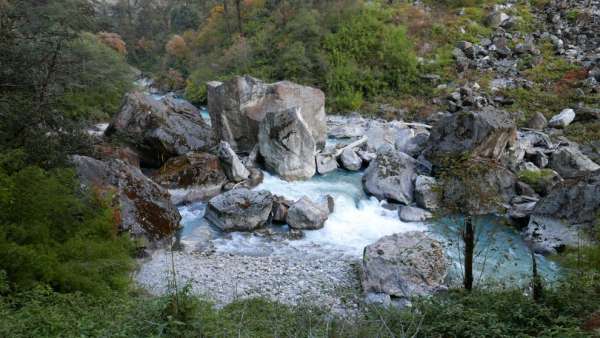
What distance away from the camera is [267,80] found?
2733cm

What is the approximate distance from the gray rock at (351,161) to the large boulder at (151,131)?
516 centimetres

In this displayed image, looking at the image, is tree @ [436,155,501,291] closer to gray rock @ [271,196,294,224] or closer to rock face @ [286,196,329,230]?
rock face @ [286,196,329,230]

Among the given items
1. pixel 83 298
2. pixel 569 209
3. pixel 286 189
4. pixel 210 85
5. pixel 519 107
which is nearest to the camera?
pixel 83 298

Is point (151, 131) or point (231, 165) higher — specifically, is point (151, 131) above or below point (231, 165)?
above

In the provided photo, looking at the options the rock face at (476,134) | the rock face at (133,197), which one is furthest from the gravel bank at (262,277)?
the rock face at (476,134)

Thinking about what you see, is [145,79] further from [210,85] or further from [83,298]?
[83,298]

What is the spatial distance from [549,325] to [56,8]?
14611mm

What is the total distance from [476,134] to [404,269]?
729 centimetres

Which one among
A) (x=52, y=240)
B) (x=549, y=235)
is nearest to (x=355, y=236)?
(x=549, y=235)

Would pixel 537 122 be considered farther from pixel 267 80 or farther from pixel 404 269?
pixel 267 80

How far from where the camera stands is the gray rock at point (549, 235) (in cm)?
1148

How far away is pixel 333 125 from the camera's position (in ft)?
75.6

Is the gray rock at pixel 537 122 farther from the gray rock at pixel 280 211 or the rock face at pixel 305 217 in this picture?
the gray rock at pixel 280 211

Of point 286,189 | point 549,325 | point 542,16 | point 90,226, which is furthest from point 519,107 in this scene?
point 90,226
